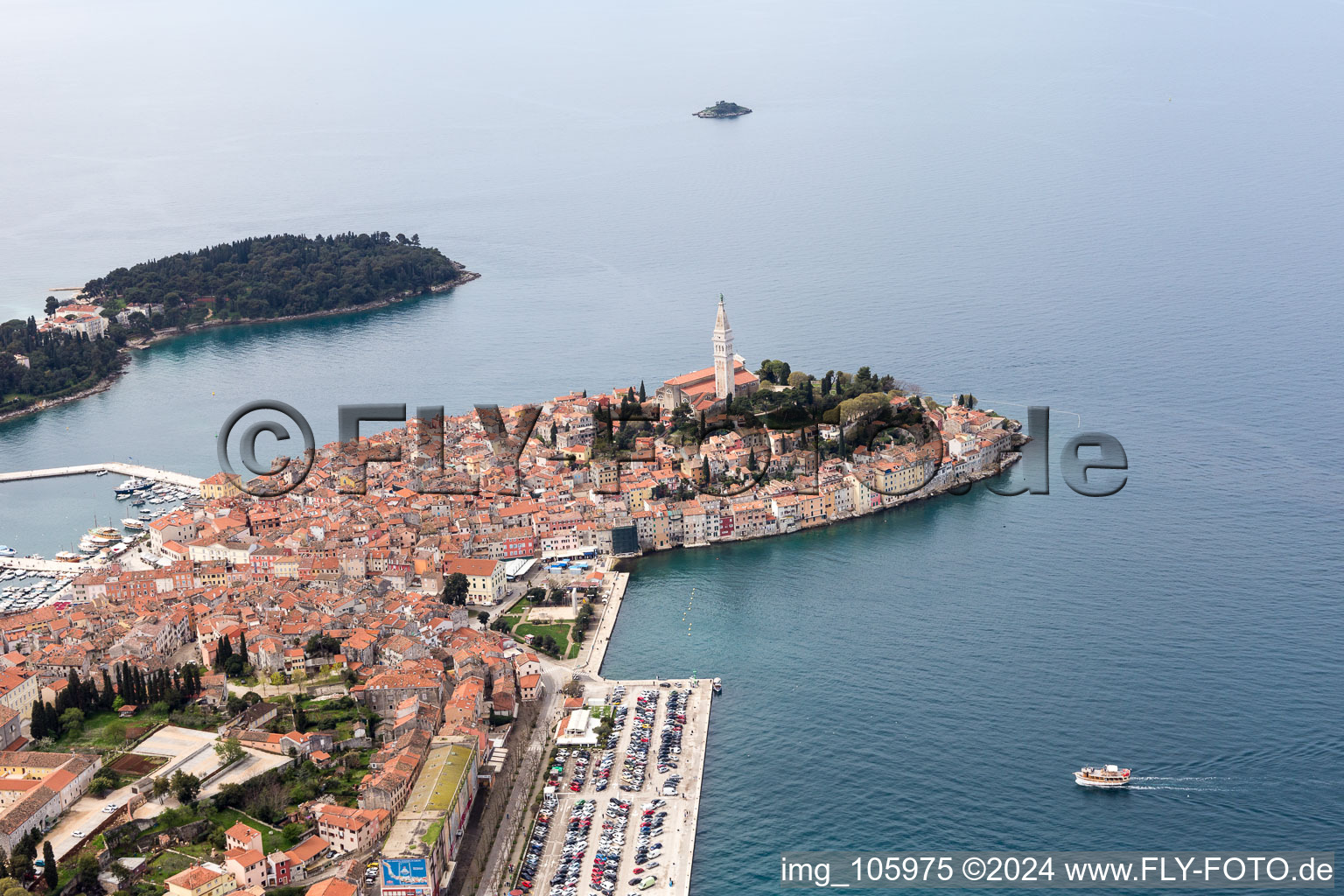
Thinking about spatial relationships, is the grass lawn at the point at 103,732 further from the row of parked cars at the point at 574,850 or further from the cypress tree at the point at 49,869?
the row of parked cars at the point at 574,850

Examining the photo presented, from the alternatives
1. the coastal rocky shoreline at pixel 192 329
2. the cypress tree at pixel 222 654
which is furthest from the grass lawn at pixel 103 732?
the coastal rocky shoreline at pixel 192 329

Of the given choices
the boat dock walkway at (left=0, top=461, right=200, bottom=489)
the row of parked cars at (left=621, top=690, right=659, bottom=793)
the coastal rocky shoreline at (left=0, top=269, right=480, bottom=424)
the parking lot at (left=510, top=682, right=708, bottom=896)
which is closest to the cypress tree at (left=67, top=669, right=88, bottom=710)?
the parking lot at (left=510, top=682, right=708, bottom=896)

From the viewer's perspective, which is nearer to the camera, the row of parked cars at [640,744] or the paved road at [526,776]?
the paved road at [526,776]

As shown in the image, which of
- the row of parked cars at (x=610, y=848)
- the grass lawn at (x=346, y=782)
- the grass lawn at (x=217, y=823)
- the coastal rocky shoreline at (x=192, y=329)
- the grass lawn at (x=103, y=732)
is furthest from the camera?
the coastal rocky shoreline at (x=192, y=329)

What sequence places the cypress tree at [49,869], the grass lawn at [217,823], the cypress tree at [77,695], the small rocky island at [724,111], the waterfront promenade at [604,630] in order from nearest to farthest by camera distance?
the cypress tree at [49,869] → the grass lawn at [217,823] → the cypress tree at [77,695] → the waterfront promenade at [604,630] → the small rocky island at [724,111]

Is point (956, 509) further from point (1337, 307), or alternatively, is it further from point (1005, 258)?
point (1005, 258)

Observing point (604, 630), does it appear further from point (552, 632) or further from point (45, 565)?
point (45, 565)
